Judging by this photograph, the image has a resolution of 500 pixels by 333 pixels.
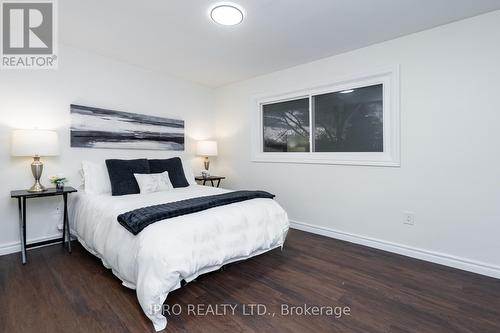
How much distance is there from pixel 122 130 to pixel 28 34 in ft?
4.39

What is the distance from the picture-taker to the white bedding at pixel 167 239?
1641 mm

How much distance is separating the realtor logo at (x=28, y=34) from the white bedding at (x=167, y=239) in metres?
1.57

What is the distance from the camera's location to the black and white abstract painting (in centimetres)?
312

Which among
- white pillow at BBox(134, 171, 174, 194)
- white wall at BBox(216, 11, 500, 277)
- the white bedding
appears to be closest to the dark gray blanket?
the white bedding

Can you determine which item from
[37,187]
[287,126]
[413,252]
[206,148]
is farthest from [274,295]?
[206,148]

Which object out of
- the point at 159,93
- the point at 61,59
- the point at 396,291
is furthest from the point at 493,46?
the point at 61,59

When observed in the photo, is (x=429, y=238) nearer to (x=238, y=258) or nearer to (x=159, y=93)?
(x=238, y=258)

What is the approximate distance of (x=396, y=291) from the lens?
2004mm

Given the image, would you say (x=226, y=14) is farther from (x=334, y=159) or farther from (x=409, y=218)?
(x=409, y=218)

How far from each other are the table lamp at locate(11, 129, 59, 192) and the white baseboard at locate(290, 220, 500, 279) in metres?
3.13

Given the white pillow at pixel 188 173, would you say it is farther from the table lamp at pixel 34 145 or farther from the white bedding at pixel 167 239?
the table lamp at pixel 34 145

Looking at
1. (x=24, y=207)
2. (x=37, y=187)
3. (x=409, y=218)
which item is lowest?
(x=409, y=218)

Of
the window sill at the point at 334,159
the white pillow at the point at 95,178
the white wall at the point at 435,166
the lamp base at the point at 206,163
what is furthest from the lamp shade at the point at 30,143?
the white wall at the point at 435,166

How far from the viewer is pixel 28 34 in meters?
2.60
